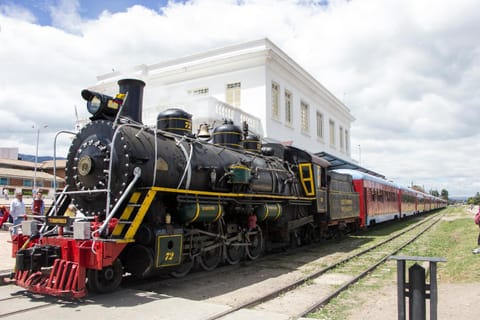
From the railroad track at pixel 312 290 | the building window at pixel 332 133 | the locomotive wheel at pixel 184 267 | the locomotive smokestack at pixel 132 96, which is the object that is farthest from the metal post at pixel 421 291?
the building window at pixel 332 133

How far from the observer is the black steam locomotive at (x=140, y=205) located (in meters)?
6.32

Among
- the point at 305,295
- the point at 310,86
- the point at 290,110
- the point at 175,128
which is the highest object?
the point at 310,86

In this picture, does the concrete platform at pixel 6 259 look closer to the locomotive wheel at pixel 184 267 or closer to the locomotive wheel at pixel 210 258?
the locomotive wheel at pixel 184 267

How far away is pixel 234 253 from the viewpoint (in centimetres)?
968

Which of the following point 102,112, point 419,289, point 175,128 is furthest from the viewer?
point 175,128

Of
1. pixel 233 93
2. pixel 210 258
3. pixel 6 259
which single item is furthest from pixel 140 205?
pixel 233 93

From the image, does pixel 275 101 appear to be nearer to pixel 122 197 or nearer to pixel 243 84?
pixel 243 84

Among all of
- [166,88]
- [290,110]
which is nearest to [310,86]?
[290,110]

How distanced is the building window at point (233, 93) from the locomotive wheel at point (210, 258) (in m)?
15.0

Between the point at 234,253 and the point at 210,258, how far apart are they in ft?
2.98

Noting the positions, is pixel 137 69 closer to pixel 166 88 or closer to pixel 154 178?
pixel 166 88

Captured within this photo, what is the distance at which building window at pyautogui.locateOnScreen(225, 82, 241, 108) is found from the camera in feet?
76.2

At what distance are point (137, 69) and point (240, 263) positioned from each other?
62.1 ft

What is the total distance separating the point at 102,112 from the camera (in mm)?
7590
